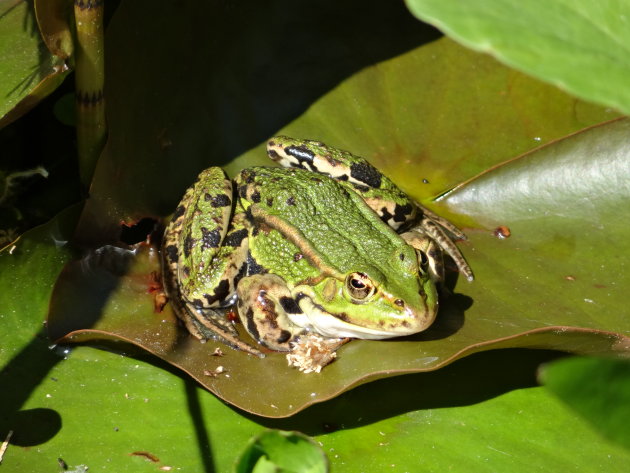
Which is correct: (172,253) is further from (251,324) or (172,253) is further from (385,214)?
(385,214)

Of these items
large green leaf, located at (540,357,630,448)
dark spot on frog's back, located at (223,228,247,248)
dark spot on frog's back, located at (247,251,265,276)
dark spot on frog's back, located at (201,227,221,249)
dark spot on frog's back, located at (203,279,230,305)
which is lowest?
dark spot on frog's back, located at (247,251,265,276)

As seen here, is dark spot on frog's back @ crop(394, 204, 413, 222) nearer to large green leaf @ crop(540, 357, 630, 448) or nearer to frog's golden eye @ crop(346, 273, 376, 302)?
frog's golden eye @ crop(346, 273, 376, 302)

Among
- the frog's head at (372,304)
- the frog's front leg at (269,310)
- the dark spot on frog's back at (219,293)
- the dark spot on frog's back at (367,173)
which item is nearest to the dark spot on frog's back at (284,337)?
the frog's front leg at (269,310)

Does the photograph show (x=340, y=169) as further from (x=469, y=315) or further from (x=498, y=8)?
(x=498, y=8)

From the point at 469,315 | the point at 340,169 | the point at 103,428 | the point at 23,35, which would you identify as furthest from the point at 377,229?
the point at 23,35

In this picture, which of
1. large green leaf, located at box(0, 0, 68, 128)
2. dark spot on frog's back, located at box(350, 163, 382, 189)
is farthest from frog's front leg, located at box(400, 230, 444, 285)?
large green leaf, located at box(0, 0, 68, 128)

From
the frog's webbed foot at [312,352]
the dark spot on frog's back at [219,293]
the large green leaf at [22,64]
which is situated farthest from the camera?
the dark spot on frog's back at [219,293]

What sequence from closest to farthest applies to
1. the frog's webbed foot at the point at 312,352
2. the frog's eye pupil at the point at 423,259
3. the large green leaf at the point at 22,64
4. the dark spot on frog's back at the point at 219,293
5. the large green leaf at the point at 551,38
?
the large green leaf at the point at 551,38 < the large green leaf at the point at 22,64 < the frog's webbed foot at the point at 312,352 < the frog's eye pupil at the point at 423,259 < the dark spot on frog's back at the point at 219,293

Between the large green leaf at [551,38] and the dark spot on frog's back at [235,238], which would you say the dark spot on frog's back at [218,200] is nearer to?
the dark spot on frog's back at [235,238]
